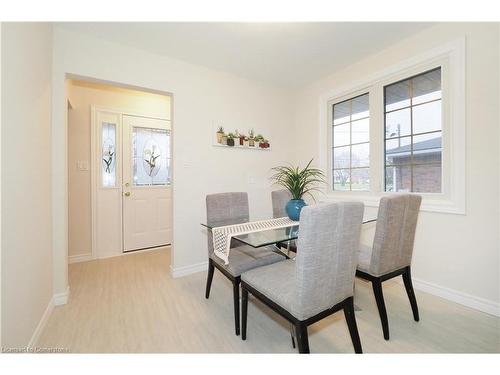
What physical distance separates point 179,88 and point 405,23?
2294 millimetres

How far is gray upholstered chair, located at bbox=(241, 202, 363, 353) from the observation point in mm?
1018

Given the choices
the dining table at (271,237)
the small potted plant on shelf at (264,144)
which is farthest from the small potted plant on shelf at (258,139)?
the dining table at (271,237)

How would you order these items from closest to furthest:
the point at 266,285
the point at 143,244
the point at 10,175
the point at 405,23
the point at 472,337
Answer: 1. the point at 10,175
2. the point at 266,285
3. the point at 472,337
4. the point at 405,23
5. the point at 143,244

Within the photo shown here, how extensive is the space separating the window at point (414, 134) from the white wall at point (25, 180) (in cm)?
305

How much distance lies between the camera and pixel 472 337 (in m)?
1.48

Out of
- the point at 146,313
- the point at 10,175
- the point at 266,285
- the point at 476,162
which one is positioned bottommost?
the point at 146,313

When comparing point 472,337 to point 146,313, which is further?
point 146,313

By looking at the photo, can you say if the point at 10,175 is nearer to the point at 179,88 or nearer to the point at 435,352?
the point at 179,88

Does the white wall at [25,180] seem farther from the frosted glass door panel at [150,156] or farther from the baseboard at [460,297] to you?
the baseboard at [460,297]

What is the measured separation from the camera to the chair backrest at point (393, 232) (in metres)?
1.39

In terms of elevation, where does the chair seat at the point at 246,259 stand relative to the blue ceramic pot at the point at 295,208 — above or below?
below

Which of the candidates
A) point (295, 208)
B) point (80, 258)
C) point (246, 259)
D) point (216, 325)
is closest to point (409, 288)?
point (295, 208)

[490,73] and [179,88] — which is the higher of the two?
[179,88]

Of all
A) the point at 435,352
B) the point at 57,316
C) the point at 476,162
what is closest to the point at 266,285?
the point at 435,352
